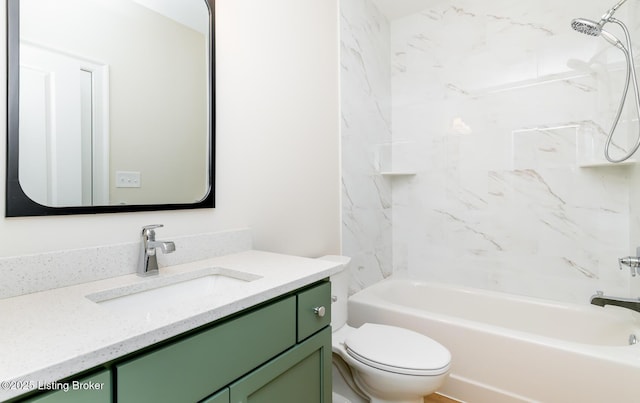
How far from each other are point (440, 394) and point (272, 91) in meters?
1.89

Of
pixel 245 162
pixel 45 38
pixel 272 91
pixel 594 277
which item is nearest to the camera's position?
pixel 45 38

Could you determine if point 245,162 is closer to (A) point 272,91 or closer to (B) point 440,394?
(A) point 272,91

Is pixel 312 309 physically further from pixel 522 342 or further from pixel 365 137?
pixel 365 137

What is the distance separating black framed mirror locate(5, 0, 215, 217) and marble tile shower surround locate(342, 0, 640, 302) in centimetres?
111

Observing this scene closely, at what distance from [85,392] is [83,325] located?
0.49 ft

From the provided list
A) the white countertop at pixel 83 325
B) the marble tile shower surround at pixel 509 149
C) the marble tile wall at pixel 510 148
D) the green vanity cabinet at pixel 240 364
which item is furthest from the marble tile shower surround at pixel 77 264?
the marble tile wall at pixel 510 148

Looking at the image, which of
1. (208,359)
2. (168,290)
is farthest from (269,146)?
(208,359)

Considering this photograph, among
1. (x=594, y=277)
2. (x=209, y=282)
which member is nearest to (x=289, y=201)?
Answer: (x=209, y=282)

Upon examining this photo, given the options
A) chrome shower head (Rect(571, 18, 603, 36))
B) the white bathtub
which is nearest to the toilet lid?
the white bathtub

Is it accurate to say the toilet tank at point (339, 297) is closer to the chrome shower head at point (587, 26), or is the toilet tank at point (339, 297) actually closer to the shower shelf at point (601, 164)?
the shower shelf at point (601, 164)

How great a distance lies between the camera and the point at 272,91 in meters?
1.65

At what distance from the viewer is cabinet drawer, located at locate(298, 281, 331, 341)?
39.4 inches

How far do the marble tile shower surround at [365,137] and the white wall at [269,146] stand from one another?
0.11m

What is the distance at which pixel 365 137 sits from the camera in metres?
2.39
